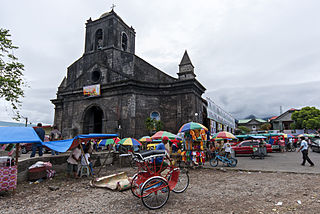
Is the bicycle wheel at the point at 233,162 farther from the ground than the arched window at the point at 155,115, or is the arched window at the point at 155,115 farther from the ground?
the arched window at the point at 155,115

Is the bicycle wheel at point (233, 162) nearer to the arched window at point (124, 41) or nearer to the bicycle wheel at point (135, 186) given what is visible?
the bicycle wheel at point (135, 186)

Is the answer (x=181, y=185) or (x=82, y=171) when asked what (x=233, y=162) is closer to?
(x=181, y=185)

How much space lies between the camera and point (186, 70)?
70.5 feet

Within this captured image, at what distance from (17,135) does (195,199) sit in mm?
5458

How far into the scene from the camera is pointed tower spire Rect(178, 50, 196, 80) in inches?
836

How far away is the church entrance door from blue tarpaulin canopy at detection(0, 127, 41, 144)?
1749cm

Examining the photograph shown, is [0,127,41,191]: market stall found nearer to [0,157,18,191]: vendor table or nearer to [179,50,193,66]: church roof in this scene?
[0,157,18,191]: vendor table

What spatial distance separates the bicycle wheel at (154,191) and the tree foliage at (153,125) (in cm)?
1480

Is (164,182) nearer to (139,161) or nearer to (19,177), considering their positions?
(139,161)

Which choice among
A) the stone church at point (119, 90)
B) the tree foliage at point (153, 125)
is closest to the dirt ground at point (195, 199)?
the tree foliage at point (153, 125)

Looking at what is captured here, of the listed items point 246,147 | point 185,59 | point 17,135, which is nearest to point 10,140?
point 17,135

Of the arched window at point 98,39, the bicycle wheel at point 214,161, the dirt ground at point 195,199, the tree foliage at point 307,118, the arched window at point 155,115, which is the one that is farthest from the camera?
the tree foliage at point 307,118

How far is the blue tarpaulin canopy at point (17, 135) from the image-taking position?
540cm

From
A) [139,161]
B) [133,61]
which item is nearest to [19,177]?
[139,161]
